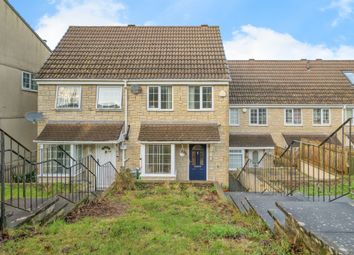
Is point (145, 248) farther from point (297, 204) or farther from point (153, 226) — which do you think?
point (297, 204)

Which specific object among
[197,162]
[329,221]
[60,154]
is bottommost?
[197,162]

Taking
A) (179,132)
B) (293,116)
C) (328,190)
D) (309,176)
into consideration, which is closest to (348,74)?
(293,116)

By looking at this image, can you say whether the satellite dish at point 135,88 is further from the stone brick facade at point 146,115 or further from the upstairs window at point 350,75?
the upstairs window at point 350,75

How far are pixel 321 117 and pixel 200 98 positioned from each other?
42.7 ft

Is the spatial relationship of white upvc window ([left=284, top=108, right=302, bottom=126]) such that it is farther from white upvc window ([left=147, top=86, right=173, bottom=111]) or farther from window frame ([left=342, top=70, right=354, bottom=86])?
white upvc window ([left=147, top=86, right=173, bottom=111])

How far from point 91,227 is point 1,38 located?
16.0 metres

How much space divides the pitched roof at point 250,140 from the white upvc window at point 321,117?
13.9 feet

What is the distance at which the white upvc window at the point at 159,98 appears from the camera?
16.6m

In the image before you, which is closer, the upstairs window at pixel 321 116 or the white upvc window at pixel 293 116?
the upstairs window at pixel 321 116

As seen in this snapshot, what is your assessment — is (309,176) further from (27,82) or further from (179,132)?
(27,82)

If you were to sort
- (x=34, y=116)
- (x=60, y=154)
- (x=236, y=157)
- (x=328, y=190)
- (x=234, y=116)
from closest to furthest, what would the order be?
(x=328, y=190)
(x=34, y=116)
(x=60, y=154)
(x=236, y=157)
(x=234, y=116)

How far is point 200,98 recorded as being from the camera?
649 inches

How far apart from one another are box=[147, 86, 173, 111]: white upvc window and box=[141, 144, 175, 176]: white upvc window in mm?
2270

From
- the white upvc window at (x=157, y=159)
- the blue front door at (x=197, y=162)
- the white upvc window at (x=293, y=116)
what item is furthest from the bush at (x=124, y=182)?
the white upvc window at (x=293, y=116)
